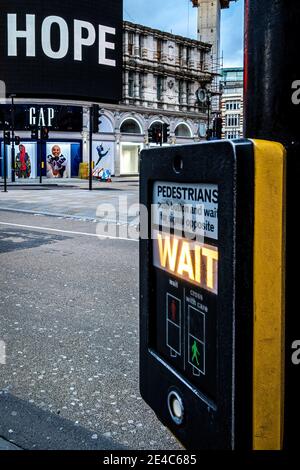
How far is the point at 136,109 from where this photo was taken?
45344mm

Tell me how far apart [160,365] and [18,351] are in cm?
263

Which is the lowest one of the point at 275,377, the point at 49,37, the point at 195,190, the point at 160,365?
the point at 160,365

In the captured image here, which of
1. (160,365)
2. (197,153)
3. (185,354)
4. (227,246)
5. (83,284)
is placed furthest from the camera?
(83,284)

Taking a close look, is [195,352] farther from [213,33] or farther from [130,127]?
[213,33]

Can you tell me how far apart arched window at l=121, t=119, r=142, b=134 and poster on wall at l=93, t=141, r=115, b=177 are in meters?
2.70

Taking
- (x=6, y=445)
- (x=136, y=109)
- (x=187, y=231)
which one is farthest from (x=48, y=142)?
(x=187, y=231)

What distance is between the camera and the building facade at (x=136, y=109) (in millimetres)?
41000

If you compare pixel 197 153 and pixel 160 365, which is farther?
pixel 160 365

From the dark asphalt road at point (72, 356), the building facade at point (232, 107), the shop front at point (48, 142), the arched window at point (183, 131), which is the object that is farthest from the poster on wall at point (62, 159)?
the building facade at point (232, 107)

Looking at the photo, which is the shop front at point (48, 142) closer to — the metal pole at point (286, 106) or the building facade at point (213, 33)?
the building facade at point (213, 33)

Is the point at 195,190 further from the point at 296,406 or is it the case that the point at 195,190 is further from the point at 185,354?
the point at 296,406

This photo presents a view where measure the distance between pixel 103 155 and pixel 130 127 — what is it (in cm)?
480
